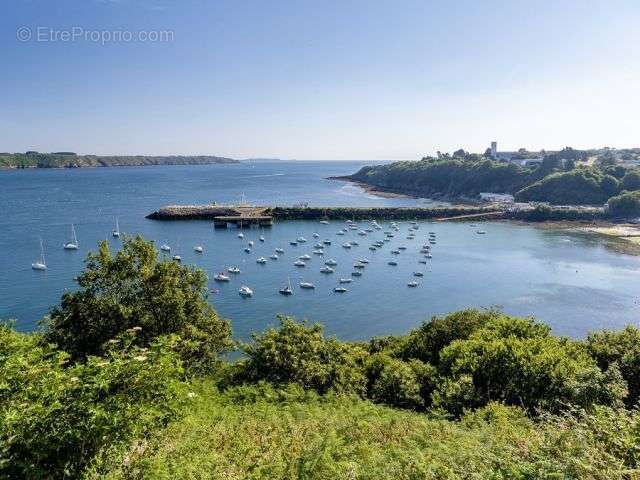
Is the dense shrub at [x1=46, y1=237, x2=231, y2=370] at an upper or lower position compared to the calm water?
upper

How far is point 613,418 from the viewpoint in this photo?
34.2 ft

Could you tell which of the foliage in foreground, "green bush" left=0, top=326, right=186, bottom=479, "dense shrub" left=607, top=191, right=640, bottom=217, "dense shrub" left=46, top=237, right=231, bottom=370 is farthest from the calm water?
"green bush" left=0, top=326, right=186, bottom=479

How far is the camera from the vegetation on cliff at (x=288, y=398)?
8.71 m

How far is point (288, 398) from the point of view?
57.1ft

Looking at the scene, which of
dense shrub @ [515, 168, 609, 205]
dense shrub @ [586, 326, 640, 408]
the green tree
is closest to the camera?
dense shrub @ [586, 326, 640, 408]

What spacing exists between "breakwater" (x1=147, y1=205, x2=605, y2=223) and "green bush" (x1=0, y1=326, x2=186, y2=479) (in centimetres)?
8755

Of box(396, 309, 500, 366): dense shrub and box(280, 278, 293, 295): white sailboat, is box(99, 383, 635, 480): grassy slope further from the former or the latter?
box(280, 278, 293, 295): white sailboat

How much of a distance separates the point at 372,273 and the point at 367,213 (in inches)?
1872

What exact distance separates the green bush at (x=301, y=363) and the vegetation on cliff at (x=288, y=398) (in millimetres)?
70

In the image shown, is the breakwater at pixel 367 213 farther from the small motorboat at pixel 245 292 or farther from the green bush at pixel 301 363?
the green bush at pixel 301 363

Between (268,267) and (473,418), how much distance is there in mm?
47304

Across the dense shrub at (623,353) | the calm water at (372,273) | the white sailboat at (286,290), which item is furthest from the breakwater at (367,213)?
the dense shrub at (623,353)

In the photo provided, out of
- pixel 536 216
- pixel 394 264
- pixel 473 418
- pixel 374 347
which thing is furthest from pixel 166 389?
pixel 536 216

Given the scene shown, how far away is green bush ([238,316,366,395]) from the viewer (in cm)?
1956
